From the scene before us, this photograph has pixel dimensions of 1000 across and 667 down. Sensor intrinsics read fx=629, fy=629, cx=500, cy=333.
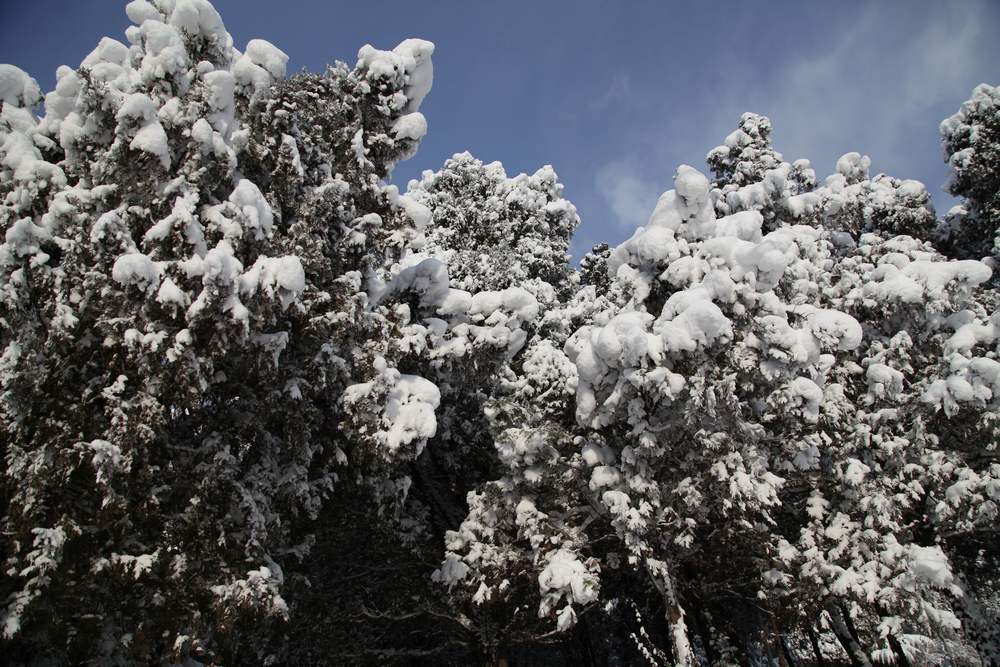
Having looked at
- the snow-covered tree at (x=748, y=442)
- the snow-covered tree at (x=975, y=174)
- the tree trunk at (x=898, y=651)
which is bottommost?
the tree trunk at (x=898, y=651)

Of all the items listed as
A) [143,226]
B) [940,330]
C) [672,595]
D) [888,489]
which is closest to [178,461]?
[143,226]

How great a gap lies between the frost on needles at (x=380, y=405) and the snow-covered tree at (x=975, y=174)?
14.4ft

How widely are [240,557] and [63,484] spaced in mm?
2368

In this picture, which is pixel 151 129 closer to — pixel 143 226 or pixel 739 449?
pixel 143 226

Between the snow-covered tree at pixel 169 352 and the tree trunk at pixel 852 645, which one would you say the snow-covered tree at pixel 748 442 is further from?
the snow-covered tree at pixel 169 352

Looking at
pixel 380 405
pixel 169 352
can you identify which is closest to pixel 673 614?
pixel 380 405

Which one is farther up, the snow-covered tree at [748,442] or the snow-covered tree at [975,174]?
the snow-covered tree at [975,174]

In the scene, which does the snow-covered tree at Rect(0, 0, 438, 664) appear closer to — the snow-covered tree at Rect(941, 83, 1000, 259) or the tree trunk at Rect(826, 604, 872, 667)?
the tree trunk at Rect(826, 604, 872, 667)

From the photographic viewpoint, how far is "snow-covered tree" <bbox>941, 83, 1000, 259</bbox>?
58.8 feet

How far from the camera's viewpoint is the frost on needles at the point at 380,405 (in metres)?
8.17

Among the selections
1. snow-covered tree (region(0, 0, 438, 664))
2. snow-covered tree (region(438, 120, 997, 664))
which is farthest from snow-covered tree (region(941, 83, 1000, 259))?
snow-covered tree (region(0, 0, 438, 664))

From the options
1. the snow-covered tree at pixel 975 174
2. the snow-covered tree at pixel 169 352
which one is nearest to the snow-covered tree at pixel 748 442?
the snow-covered tree at pixel 169 352

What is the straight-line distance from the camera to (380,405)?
32.1 ft

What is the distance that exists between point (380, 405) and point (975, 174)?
18547 mm
